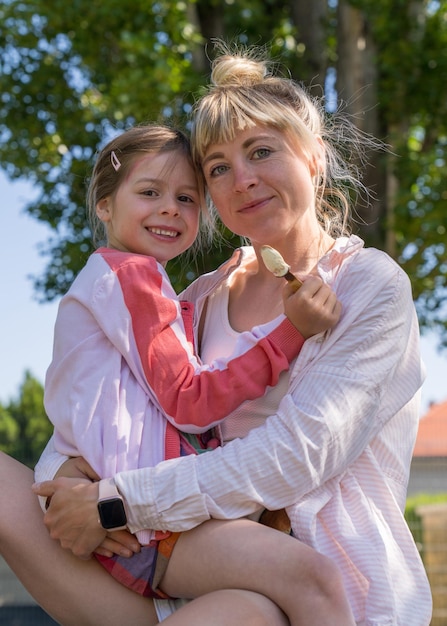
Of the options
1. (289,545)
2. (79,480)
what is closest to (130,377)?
(79,480)

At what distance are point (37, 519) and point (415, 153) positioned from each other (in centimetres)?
702

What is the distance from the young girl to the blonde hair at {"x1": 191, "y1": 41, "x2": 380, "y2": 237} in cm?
40

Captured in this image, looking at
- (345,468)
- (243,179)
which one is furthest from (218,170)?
(345,468)

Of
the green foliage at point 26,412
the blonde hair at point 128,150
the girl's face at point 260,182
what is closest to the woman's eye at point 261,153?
the girl's face at point 260,182

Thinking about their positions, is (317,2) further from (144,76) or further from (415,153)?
(144,76)

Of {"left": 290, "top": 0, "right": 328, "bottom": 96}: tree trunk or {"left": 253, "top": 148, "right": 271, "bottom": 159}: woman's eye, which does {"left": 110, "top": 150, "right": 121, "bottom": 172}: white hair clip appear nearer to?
{"left": 253, "top": 148, "right": 271, "bottom": 159}: woman's eye

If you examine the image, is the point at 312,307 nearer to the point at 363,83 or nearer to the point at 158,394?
the point at 158,394

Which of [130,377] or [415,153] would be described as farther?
[415,153]

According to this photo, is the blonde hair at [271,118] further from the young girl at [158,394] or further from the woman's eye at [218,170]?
the young girl at [158,394]

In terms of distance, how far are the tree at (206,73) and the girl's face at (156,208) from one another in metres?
5.16

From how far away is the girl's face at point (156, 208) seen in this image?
7.44ft

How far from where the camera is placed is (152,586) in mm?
1923

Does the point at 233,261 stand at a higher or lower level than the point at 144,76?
lower

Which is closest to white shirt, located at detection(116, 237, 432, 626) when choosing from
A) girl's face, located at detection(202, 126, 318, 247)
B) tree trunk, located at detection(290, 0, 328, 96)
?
girl's face, located at detection(202, 126, 318, 247)
